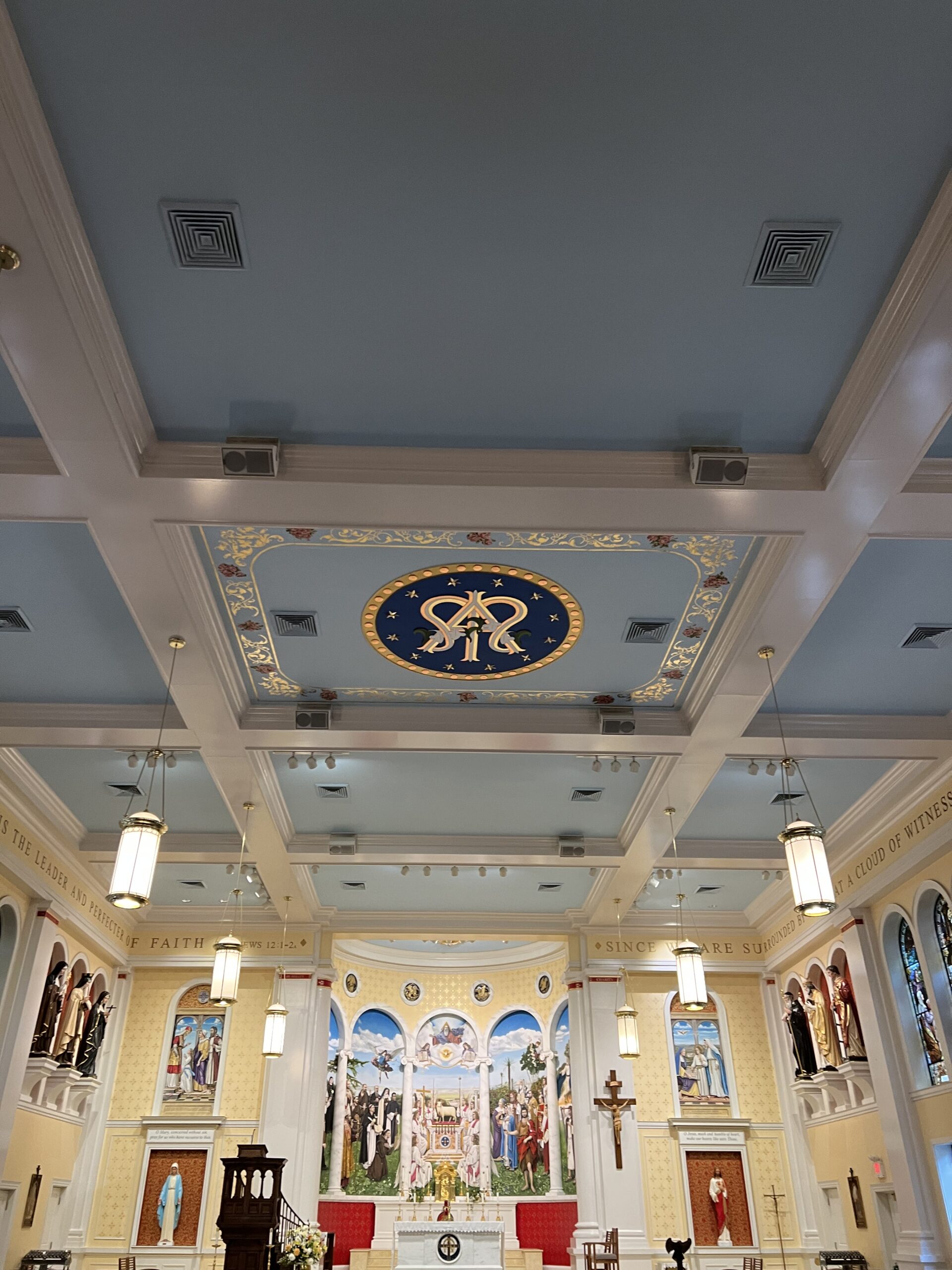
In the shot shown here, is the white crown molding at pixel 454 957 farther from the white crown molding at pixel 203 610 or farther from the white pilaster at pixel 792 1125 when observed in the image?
the white crown molding at pixel 203 610

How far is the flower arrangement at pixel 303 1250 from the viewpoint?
832 centimetres

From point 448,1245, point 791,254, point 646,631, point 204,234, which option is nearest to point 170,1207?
point 448,1245

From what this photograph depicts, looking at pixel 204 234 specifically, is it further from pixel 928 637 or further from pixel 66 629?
pixel 928 637

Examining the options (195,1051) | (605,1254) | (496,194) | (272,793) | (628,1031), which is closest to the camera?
(496,194)

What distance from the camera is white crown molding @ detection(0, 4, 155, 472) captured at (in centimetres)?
407

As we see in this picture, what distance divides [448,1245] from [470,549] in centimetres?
1442

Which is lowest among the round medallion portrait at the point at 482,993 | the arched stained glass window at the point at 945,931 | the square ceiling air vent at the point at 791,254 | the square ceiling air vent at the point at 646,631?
the arched stained glass window at the point at 945,931

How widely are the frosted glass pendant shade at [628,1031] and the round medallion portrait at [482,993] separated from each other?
692 centimetres

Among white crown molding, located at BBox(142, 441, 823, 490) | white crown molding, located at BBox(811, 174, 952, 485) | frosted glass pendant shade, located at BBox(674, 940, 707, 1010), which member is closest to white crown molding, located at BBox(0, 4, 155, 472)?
white crown molding, located at BBox(142, 441, 823, 490)

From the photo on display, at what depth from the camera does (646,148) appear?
14.5 ft

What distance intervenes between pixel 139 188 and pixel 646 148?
2387 mm

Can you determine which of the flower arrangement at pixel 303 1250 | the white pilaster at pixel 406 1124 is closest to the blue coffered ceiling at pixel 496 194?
the flower arrangement at pixel 303 1250

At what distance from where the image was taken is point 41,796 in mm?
11336

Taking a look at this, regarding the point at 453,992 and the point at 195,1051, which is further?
the point at 453,992
